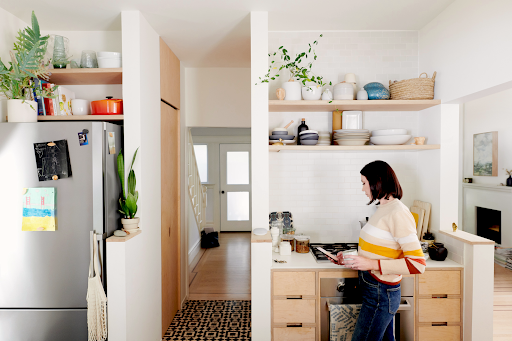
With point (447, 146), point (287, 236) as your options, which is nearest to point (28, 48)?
point (287, 236)

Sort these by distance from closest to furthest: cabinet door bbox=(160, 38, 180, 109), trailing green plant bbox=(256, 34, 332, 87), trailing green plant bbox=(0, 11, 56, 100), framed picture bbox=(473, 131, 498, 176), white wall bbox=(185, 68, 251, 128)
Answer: trailing green plant bbox=(0, 11, 56, 100) < trailing green plant bbox=(256, 34, 332, 87) < cabinet door bbox=(160, 38, 180, 109) < white wall bbox=(185, 68, 251, 128) < framed picture bbox=(473, 131, 498, 176)

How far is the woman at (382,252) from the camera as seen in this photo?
1.60 metres

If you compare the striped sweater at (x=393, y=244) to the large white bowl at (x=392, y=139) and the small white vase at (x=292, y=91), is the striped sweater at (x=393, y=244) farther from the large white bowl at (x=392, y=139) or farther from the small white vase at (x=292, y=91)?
the small white vase at (x=292, y=91)

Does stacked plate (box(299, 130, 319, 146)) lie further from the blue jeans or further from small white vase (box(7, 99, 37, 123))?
small white vase (box(7, 99, 37, 123))

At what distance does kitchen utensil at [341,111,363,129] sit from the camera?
253 centimetres

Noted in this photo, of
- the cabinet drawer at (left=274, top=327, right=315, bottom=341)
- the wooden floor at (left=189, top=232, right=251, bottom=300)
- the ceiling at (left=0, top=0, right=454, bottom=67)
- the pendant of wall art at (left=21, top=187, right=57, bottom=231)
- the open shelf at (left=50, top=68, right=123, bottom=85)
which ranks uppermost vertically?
the ceiling at (left=0, top=0, right=454, bottom=67)

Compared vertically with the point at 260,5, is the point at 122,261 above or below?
below

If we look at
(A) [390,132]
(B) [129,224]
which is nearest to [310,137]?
(A) [390,132]

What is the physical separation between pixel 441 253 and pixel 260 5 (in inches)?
88.3

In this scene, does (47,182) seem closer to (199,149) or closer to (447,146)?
(447,146)

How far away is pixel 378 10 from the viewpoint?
2234mm

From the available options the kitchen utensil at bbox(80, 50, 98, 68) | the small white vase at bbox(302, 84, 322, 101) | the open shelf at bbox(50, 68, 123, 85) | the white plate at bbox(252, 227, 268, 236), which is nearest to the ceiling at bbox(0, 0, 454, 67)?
the kitchen utensil at bbox(80, 50, 98, 68)

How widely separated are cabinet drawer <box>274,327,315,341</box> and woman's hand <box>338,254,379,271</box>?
72cm

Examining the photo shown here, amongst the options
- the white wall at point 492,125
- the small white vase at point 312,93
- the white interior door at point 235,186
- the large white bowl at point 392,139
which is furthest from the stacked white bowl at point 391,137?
the white interior door at point 235,186
